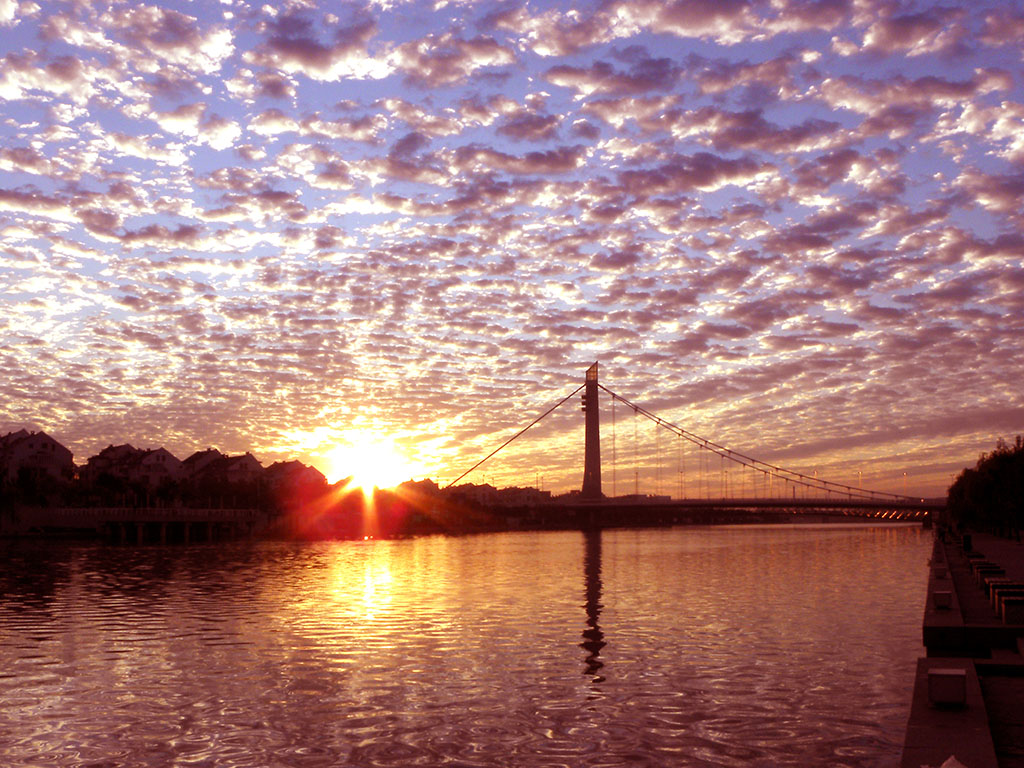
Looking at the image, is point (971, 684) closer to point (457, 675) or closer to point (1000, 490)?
point (457, 675)

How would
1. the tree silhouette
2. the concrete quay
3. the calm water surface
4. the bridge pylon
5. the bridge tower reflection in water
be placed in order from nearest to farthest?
the concrete quay < the calm water surface < the bridge tower reflection in water < the tree silhouette < the bridge pylon

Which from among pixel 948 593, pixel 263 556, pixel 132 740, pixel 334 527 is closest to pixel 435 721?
pixel 132 740

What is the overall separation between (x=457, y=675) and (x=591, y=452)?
131779mm

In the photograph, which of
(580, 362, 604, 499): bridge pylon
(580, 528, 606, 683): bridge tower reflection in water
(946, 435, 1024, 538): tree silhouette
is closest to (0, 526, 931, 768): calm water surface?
(580, 528, 606, 683): bridge tower reflection in water

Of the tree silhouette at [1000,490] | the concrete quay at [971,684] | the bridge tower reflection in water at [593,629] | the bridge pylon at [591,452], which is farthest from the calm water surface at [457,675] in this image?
the bridge pylon at [591,452]

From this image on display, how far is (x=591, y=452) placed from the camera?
15250 centimetres

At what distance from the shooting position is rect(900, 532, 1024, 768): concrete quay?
1186 cm

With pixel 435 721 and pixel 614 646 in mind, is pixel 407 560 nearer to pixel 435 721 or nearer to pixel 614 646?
pixel 614 646

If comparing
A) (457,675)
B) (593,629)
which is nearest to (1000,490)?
(593,629)

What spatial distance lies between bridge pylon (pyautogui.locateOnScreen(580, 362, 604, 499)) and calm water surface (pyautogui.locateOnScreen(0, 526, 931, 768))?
338 feet

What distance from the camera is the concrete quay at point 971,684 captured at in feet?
38.9

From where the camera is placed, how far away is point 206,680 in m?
20.8

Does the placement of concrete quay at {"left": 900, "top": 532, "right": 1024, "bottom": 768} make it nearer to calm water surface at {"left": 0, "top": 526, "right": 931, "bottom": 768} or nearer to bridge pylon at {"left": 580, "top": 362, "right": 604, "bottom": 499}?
calm water surface at {"left": 0, "top": 526, "right": 931, "bottom": 768}

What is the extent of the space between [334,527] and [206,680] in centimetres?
12195
